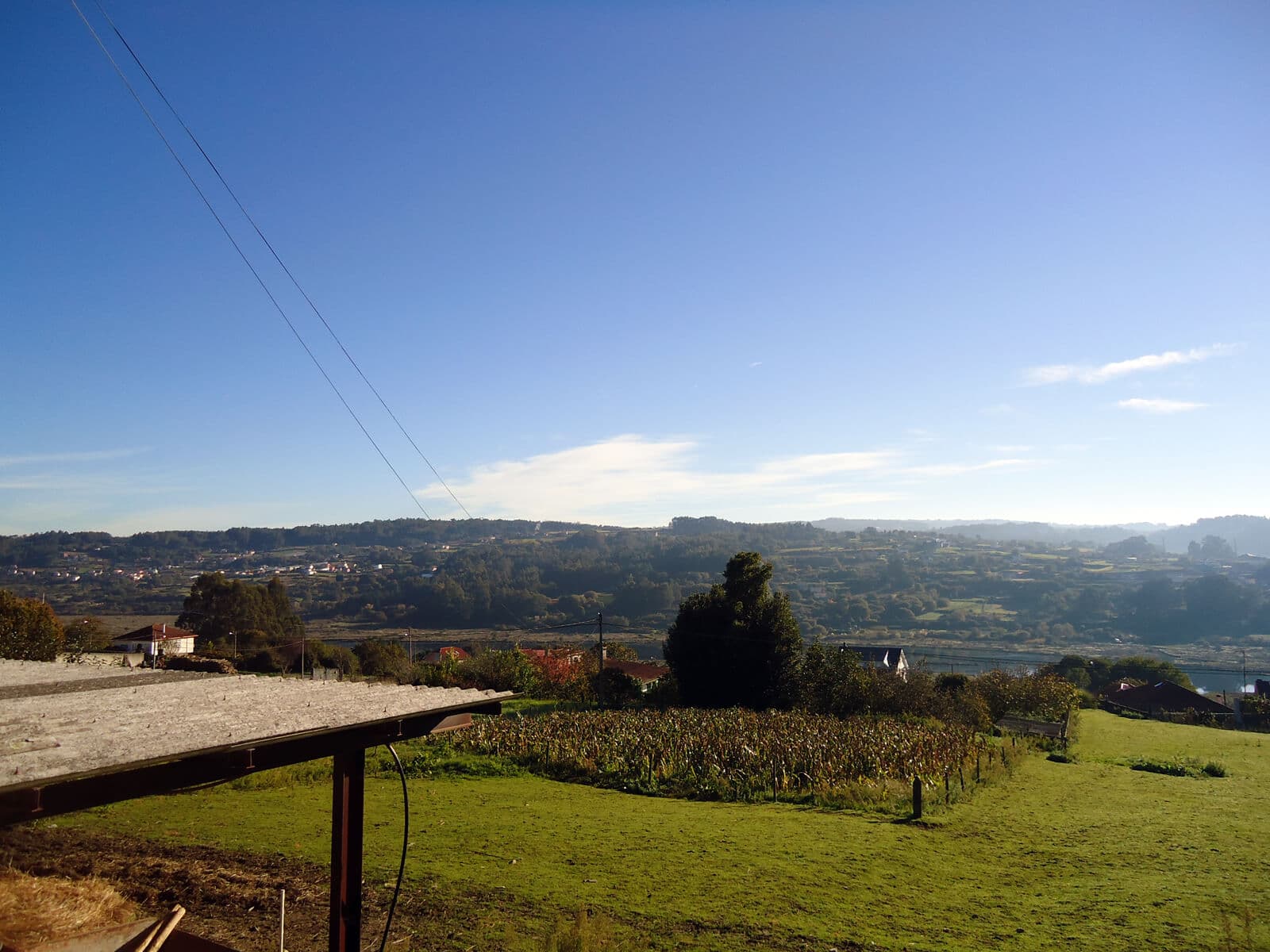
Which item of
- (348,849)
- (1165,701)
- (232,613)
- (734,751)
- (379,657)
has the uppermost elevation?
(348,849)

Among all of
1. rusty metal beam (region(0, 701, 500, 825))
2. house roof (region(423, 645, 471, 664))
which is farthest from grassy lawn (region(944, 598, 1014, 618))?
rusty metal beam (region(0, 701, 500, 825))

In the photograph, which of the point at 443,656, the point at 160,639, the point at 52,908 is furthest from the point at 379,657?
the point at 52,908

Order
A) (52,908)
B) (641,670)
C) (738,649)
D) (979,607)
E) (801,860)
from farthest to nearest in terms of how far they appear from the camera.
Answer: (979,607), (641,670), (738,649), (801,860), (52,908)

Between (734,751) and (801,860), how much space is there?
8.38m

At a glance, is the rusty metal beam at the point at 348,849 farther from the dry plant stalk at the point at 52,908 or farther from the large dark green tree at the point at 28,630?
the large dark green tree at the point at 28,630

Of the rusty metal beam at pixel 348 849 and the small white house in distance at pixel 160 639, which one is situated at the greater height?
the rusty metal beam at pixel 348 849

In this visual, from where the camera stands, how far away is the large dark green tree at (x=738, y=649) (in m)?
32.5

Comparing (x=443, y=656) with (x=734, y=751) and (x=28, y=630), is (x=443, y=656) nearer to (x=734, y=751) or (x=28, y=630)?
(x=28, y=630)

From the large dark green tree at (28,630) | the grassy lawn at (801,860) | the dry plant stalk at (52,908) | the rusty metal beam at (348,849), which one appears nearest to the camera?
the dry plant stalk at (52,908)

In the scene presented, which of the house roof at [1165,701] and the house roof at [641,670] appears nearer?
the house roof at [1165,701]

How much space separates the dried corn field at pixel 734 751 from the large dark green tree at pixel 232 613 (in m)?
37.4

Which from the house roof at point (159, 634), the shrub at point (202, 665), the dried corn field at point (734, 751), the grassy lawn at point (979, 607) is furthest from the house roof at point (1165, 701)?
the grassy lawn at point (979, 607)

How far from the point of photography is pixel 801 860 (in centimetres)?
1054

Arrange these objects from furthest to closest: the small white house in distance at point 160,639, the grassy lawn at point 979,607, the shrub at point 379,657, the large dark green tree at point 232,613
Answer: the grassy lawn at point 979,607 → the large dark green tree at point 232,613 → the shrub at point 379,657 → the small white house in distance at point 160,639
